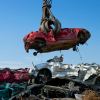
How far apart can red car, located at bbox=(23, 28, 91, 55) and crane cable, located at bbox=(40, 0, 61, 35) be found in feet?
1.60

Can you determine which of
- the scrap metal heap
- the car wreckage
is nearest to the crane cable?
the scrap metal heap

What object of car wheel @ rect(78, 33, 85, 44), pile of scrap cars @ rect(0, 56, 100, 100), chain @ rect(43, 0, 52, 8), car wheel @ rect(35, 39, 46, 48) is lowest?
pile of scrap cars @ rect(0, 56, 100, 100)

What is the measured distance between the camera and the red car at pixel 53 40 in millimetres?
21781

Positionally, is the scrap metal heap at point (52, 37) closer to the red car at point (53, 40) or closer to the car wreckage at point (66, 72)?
the red car at point (53, 40)

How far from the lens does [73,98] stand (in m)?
14.5

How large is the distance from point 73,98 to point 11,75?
696cm

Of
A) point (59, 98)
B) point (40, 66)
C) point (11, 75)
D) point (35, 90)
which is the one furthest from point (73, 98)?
point (11, 75)

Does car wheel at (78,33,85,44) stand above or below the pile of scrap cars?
above

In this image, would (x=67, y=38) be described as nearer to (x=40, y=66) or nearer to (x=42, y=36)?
(x=42, y=36)

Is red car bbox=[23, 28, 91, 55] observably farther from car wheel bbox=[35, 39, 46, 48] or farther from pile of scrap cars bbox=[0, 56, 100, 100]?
pile of scrap cars bbox=[0, 56, 100, 100]

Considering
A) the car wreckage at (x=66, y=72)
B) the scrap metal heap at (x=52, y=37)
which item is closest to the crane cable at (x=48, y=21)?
the scrap metal heap at (x=52, y=37)

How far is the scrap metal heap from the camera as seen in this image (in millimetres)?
20688

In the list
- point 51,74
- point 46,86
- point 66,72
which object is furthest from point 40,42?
point 46,86

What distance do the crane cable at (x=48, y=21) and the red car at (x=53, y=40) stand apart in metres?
0.49
